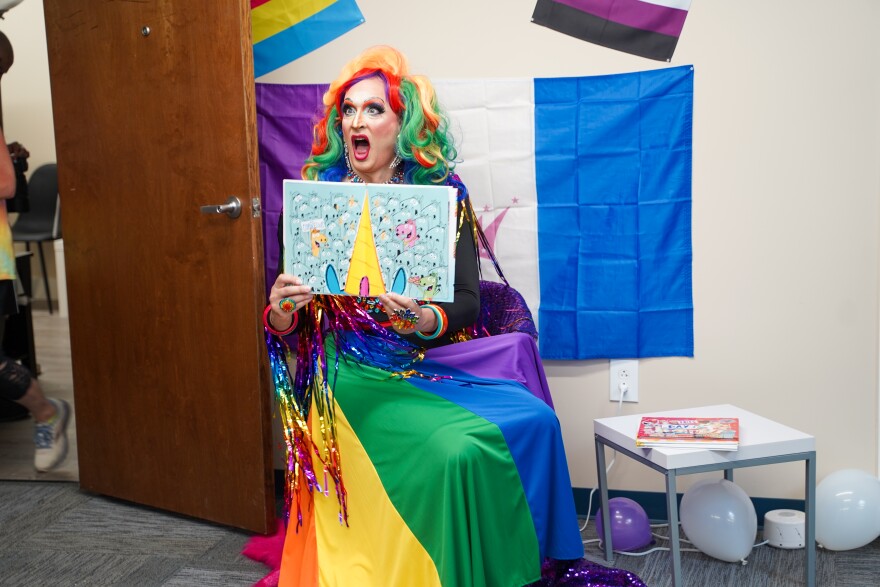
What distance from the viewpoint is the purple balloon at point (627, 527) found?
2.42 m

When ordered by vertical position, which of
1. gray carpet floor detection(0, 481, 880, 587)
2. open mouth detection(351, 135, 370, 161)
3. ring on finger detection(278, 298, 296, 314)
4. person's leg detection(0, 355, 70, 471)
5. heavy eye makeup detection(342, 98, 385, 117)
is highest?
heavy eye makeup detection(342, 98, 385, 117)

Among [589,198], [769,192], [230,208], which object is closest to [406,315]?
[230,208]

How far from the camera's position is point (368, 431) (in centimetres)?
189

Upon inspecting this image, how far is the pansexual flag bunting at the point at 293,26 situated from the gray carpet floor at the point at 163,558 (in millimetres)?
1429

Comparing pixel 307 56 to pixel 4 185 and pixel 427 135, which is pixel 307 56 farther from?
pixel 4 185

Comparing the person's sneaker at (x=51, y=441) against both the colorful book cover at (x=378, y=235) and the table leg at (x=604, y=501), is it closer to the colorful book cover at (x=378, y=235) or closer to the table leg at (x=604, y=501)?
the colorful book cover at (x=378, y=235)

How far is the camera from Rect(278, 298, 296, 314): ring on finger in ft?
6.07

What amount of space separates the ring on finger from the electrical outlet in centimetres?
114

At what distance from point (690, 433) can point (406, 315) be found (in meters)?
A: 0.77

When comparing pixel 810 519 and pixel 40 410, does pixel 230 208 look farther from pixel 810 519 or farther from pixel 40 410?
pixel 810 519

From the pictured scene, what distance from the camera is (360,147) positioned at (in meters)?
2.06

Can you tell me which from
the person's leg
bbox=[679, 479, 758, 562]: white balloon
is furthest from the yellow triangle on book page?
the person's leg

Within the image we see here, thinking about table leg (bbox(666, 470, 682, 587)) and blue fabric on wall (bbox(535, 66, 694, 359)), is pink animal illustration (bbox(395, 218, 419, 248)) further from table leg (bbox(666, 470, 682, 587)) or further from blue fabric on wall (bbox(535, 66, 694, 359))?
blue fabric on wall (bbox(535, 66, 694, 359))

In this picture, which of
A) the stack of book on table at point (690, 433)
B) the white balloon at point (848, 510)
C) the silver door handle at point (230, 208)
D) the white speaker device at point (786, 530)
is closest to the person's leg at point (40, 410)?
the silver door handle at point (230, 208)
